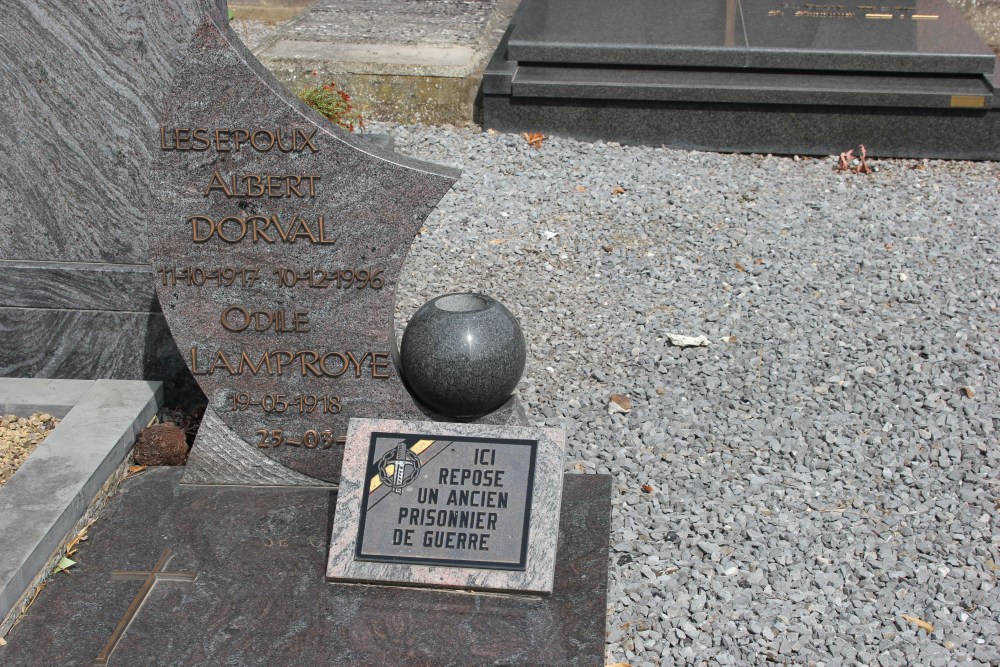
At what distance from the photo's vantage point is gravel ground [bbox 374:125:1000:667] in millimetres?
3590

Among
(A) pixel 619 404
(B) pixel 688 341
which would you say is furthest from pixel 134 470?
(B) pixel 688 341

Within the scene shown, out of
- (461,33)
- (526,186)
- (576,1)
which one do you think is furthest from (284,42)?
(526,186)

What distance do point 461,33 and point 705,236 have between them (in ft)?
11.8

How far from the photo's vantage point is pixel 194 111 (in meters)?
3.68

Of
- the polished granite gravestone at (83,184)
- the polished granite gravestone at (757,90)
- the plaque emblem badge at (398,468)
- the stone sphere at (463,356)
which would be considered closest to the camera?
the plaque emblem badge at (398,468)

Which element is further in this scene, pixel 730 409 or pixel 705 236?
pixel 705 236

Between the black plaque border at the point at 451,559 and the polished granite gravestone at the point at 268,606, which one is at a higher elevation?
the black plaque border at the point at 451,559

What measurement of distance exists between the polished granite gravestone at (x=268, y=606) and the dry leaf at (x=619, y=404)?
740 mm

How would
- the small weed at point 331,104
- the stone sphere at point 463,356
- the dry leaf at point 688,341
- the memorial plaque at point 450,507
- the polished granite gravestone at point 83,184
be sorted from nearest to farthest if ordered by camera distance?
the memorial plaque at point 450,507
the stone sphere at point 463,356
the polished granite gravestone at point 83,184
the dry leaf at point 688,341
the small weed at point 331,104

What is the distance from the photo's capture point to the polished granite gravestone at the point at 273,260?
12.1 ft

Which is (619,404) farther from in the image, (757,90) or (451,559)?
(757,90)

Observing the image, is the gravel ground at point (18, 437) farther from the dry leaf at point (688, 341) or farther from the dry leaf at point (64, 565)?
the dry leaf at point (688, 341)

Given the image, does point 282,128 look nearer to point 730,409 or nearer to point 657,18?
point 730,409

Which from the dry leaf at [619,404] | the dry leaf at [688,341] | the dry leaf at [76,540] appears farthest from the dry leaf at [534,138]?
the dry leaf at [76,540]
